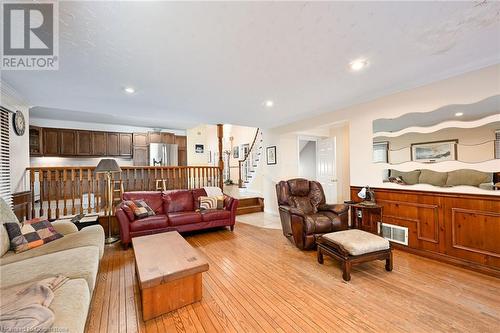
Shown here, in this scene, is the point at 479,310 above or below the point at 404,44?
below

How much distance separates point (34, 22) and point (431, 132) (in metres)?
4.55

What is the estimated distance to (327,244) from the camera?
2.65 metres

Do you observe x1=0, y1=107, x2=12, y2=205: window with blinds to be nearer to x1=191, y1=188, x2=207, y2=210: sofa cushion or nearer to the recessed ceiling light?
x1=191, y1=188, x2=207, y2=210: sofa cushion

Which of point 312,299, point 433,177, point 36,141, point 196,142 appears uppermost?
point 196,142

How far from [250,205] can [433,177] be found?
4.41 m

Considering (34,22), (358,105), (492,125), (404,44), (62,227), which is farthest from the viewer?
(358,105)

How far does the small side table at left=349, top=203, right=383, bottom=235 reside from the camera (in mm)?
3336

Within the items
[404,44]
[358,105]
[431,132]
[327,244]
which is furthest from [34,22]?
[431,132]

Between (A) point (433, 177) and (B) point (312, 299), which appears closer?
(B) point (312, 299)

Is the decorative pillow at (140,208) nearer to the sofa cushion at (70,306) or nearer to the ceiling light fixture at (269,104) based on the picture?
the sofa cushion at (70,306)

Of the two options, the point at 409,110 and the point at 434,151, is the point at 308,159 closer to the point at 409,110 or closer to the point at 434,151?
the point at 409,110

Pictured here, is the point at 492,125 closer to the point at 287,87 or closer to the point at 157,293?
the point at 287,87

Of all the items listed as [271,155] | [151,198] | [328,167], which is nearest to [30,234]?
[151,198]

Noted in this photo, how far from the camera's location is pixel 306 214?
343 centimetres
